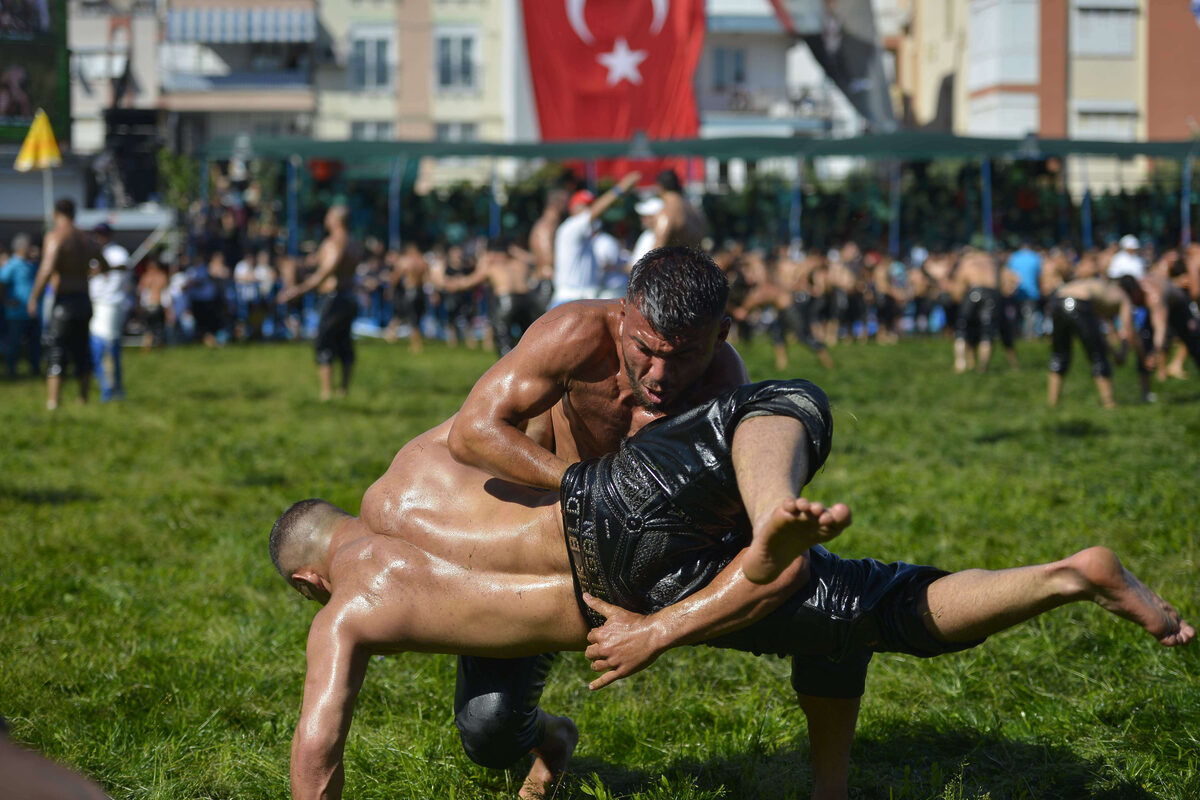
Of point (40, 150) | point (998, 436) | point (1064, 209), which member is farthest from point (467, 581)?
point (1064, 209)

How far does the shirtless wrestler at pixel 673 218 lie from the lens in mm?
9945

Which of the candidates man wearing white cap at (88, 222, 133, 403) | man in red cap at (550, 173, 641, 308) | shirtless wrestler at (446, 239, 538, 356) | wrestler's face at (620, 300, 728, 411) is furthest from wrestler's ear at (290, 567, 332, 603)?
man wearing white cap at (88, 222, 133, 403)

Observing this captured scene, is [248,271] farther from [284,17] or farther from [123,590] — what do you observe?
[284,17]

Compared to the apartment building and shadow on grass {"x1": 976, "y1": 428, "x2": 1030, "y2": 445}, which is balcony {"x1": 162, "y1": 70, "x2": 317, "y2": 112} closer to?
the apartment building

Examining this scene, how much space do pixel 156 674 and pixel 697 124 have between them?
1436 inches

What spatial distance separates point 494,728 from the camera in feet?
10.1

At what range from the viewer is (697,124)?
1537 inches

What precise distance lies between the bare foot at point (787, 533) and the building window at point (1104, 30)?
42.6 m

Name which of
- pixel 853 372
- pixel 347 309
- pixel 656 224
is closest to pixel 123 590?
pixel 656 224

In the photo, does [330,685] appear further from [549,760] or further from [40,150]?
[40,150]

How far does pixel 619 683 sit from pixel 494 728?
45.9 inches

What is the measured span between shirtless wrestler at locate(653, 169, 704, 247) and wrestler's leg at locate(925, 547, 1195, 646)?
743 centimetres

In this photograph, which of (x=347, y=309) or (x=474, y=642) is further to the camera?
(x=347, y=309)

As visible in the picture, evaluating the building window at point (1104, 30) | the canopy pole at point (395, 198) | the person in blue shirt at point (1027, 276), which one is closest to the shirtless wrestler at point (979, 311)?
the person in blue shirt at point (1027, 276)
